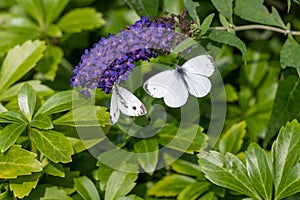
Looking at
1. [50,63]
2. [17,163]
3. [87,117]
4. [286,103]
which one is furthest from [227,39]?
[50,63]

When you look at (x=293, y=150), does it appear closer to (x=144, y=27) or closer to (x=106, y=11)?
(x=144, y=27)

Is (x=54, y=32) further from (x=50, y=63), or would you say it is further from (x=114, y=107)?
(x=114, y=107)

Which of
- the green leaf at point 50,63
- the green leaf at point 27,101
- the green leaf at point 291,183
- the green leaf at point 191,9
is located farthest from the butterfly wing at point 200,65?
the green leaf at point 50,63

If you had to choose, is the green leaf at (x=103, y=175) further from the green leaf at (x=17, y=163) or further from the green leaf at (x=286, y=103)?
the green leaf at (x=286, y=103)

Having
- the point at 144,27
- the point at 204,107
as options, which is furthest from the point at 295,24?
the point at 144,27

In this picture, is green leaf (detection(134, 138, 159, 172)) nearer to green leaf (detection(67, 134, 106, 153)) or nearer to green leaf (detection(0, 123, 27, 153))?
green leaf (detection(67, 134, 106, 153))

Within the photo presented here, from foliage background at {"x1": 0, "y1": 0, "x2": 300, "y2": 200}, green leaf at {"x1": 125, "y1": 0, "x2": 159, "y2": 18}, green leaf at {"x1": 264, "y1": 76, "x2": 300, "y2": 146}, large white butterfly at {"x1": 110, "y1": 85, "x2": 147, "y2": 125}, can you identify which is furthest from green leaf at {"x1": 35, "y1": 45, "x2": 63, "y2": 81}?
green leaf at {"x1": 264, "y1": 76, "x2": 300, "y2": 146}
